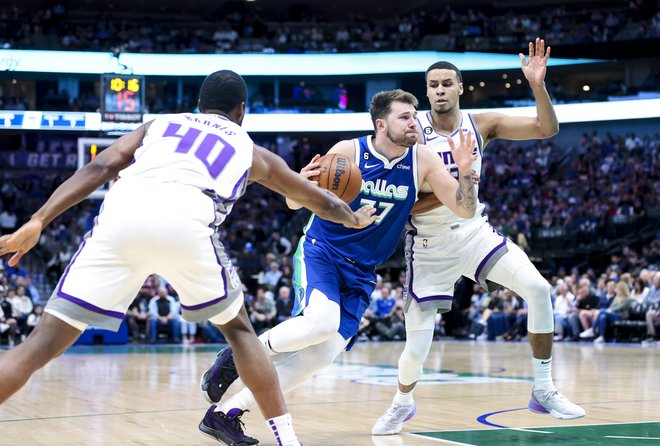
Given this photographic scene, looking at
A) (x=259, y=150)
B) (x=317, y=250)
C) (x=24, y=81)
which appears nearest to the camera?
(x=259, y=150)

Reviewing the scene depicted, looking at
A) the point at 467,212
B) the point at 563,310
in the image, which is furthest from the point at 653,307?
the point at 467,212

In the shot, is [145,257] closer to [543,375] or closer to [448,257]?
[448,257]

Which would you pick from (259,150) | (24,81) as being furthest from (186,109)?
(259,150)

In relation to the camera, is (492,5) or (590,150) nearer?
(590,150)

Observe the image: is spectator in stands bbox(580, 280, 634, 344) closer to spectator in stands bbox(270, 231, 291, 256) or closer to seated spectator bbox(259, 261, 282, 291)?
seated spectator bbox(259, 261, 282, 291)

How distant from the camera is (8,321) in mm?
15469

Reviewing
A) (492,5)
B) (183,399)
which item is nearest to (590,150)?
(492,5)

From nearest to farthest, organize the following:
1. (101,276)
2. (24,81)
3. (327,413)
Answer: (101,276)
(327,413)
(24,81)

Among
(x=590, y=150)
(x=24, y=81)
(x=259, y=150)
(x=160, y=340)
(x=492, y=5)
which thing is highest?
(x=492, y=5)

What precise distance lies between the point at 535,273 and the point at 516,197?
22.2m

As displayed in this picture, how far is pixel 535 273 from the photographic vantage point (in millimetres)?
5629

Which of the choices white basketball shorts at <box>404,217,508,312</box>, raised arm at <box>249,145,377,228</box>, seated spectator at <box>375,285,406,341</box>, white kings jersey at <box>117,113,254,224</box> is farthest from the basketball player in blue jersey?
seated spectator at <box>375,285,406,341</box>

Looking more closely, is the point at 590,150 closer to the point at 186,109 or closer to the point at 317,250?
the point at 186,109

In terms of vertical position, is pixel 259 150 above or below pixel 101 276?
above
